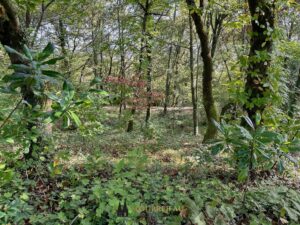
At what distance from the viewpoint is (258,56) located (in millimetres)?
2729

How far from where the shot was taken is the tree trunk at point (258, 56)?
2799 millimetres

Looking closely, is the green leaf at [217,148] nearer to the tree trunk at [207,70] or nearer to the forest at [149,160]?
the forest at [149,160]

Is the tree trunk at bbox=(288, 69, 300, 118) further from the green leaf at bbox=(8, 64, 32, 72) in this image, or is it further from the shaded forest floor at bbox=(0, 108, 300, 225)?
the green leaf at bbox=(8, 64, 32, 72)

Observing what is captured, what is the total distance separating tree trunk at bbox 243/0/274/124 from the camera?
2.80m

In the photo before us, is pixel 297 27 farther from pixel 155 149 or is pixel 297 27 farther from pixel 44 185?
pixel 44 185

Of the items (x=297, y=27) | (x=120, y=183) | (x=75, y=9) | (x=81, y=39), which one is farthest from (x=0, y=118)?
(x=297, y=27)

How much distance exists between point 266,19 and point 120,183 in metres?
2.52

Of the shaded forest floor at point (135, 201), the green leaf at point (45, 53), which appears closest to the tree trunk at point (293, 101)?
the shaded forest floor at point (135, 201)

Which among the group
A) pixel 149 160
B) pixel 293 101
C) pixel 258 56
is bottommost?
pixel 149 160

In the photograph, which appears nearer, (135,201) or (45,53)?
(45,53)

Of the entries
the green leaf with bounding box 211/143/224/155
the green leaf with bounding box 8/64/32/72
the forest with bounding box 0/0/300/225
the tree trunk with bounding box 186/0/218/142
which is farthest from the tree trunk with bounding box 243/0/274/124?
the green leaf with bounding box 8/64/32/72

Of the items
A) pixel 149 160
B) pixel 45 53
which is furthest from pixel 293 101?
pixel 45 53

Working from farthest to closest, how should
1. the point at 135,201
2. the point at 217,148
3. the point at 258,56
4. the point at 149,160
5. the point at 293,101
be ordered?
the point at 293,101 < the point at 149,160 < the point at 258,56 < the point at 135,201 < the point at 217,148

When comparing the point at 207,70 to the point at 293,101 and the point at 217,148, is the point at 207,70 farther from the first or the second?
the point at 217,148
